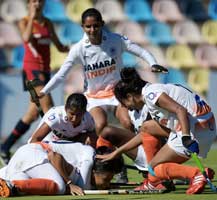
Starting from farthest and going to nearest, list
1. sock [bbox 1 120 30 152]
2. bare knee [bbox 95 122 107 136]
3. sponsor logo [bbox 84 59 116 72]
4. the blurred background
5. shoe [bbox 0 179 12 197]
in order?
the blurred background, sock [bbox 1 120 30 152], sponsor logo [bbox 84 59 116 72], bare knee [bbox 95 122 107 136], shoe [bbox 0 179 12 197]

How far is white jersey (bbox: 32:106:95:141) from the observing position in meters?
8.10

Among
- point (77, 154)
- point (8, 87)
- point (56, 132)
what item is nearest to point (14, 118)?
point (8, 87)

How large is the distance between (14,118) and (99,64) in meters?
4.92

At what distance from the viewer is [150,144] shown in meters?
7.73

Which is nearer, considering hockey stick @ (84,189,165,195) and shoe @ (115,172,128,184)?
hockey stick @ (84,189,165,195)

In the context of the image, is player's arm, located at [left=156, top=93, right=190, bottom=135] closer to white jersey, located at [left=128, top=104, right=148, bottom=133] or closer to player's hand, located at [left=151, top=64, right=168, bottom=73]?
white jersey, located at [left=128, top=104, right=148, bottom=133]

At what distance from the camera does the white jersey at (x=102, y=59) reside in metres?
9.14

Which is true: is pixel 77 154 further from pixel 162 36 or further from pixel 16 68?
pixel 162 36

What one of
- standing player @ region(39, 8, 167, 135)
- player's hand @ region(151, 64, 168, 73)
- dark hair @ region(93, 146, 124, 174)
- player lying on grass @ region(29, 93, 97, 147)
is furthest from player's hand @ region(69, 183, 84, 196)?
standing player @ region(39, 8, 167, 135)

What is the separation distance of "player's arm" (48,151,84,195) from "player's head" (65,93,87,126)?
0.61 meters

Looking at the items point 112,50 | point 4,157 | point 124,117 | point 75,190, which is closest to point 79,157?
point 75,190

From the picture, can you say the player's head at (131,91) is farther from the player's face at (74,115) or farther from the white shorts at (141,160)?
the white shorts at (141,160)

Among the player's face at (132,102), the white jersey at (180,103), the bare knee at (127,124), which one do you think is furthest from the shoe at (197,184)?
the bare knee at (127,124)

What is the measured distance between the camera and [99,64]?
922cm
